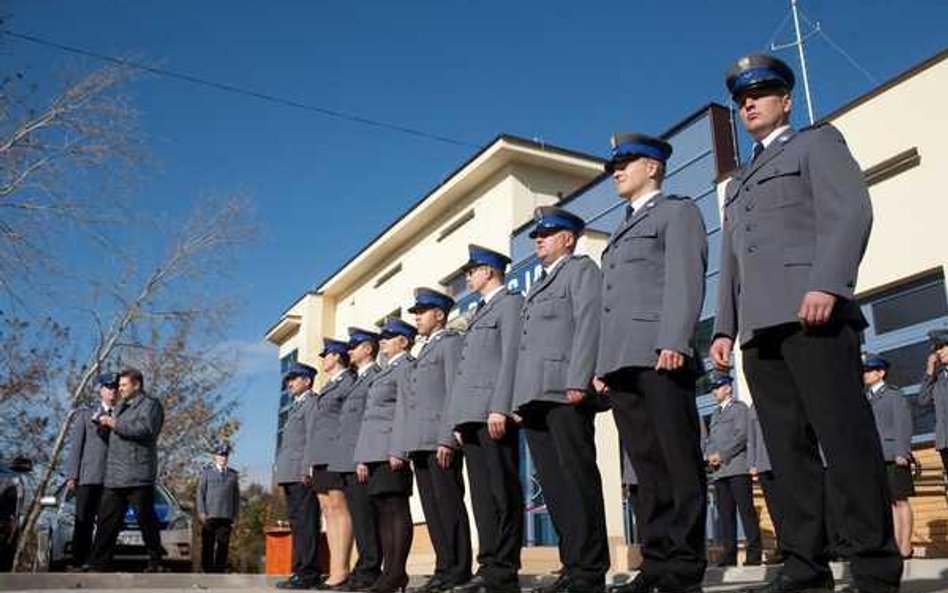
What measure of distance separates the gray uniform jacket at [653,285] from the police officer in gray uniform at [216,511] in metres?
9.36

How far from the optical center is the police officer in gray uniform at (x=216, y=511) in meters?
12.2

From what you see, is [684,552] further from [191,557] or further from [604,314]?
[191,557]

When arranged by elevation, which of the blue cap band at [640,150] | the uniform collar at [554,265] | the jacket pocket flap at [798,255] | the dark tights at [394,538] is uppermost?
the blue cap band at [640,150]

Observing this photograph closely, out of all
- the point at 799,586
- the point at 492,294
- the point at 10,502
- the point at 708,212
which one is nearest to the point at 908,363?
the point at 708,212

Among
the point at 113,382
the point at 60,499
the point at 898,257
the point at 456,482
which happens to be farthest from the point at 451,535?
the point at 60,499

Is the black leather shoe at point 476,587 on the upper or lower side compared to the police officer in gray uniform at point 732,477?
lower

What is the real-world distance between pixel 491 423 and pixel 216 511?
27.8 feet

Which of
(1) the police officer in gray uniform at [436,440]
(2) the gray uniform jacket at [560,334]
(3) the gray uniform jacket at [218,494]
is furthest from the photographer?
(3) the gray uniform jacket at [218,494]

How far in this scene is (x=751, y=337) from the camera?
3293 millimetres

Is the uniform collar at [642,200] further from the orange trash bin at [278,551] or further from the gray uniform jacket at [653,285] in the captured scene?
the orange trash bin at [278,551]

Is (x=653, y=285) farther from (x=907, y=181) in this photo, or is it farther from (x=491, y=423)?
(x=907, y=181)

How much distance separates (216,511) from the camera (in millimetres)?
12188

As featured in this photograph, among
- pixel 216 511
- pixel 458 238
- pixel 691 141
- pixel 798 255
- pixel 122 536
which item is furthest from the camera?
pixel 458 238

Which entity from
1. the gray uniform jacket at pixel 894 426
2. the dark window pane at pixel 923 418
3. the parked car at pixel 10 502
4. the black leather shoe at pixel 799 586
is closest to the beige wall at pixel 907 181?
the dark window pane at pixel 923 418
